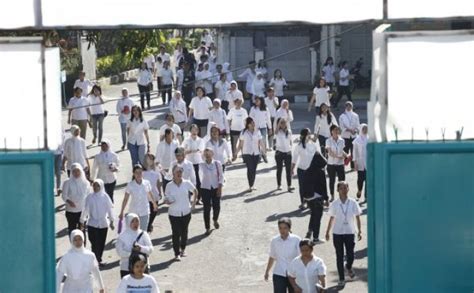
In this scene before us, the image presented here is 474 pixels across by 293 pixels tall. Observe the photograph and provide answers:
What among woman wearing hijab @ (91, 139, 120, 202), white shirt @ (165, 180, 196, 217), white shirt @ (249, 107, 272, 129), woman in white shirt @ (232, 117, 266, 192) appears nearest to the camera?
white shirt @ (165, 180, 196, 217)

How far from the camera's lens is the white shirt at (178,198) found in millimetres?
18938

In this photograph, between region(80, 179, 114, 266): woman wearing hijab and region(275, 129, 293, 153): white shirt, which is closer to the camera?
region(80, 179, 114, 266): woman wearing hijab

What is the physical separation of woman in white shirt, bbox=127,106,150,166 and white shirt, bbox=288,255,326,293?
10491mm

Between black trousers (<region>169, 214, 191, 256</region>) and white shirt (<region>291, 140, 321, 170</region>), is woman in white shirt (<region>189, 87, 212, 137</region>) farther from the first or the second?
black trousers (<region>169, 214, 191, 256</region>)

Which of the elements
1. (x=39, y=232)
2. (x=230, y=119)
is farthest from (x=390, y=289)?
(x=230, y=119)

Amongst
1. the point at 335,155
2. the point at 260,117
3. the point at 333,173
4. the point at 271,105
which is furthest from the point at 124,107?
the point at 335,155

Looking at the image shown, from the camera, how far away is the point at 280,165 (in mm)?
24047

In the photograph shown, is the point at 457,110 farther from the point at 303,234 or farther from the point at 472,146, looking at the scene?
the point at 303,234

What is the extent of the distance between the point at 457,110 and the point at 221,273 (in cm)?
1032

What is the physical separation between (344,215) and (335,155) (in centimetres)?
575

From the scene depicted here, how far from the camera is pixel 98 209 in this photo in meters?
18.3

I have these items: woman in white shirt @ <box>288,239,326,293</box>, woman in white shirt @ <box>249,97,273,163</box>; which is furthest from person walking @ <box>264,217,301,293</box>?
woman in white shirt @ <box>249,97,273,163</box>

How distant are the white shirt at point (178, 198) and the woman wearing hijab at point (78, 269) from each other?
13.9 feet

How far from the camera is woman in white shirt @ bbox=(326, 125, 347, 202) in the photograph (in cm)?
2255
